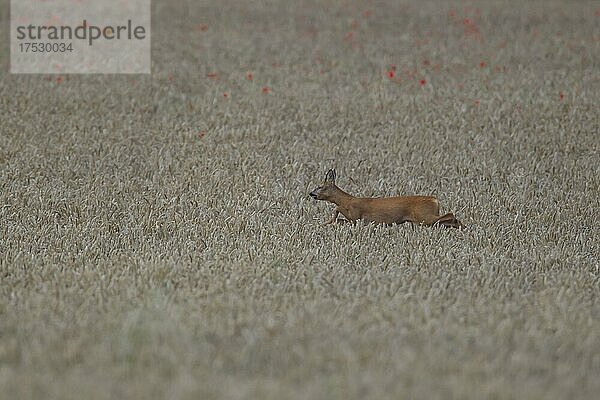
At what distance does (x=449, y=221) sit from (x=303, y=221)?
3.44 feet

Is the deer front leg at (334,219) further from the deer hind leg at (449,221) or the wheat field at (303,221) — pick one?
the deer hind leg at (449,221)

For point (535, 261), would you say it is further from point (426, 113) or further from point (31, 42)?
point (31, 42)

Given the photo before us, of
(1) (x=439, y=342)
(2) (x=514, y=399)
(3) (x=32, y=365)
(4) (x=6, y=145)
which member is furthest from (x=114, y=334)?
(4) (x=6, y=145)

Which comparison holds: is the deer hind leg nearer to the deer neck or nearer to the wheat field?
the wheat field

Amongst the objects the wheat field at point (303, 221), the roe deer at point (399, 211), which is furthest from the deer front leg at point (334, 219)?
the wheat field at point (303, 221)

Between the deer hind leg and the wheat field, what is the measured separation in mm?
143

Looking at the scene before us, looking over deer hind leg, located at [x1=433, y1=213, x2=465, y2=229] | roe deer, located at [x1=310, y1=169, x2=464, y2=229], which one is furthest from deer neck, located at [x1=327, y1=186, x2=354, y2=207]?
deer hind leg, located at [x1=433, y1=213, x2=465, y2=229]

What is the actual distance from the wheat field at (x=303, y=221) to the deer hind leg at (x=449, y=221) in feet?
0.47

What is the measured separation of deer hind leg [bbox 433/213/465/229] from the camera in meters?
6.21

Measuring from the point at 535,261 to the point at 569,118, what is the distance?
16.9 ft

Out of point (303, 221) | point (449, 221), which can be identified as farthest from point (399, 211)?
point (303, 221)

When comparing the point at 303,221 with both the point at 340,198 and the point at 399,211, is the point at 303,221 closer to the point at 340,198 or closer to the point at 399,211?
the point at 340,198

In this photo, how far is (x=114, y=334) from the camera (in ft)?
12.4

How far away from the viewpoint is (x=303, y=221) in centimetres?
644
